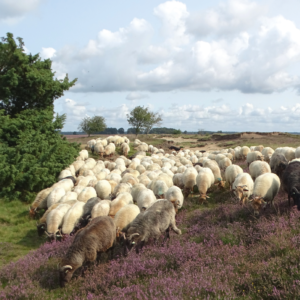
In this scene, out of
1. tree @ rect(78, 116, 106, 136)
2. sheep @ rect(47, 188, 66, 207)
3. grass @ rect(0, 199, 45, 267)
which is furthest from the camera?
tree @ rect(78, 116, 106, 136)

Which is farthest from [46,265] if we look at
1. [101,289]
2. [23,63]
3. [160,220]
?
[23,63]

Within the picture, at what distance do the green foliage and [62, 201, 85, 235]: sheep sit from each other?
564cm

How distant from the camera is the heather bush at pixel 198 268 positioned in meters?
5.60

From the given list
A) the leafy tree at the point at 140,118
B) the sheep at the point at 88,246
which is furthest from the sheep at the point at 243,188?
the leafy tree at the point at 140,118

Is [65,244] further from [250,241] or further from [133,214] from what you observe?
[250,241]

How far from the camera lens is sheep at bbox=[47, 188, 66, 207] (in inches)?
→ 521

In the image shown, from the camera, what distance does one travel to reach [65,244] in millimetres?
9477

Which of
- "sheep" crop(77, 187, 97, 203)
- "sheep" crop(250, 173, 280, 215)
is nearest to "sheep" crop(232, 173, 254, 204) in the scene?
"sheep" crop(250, 173, 280, 215)

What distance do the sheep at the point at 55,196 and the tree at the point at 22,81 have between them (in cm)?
951

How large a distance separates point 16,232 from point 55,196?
217 cm

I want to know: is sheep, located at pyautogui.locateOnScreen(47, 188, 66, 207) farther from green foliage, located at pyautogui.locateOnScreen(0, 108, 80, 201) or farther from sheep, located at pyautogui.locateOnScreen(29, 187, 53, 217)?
green foliage, located at pyautogui.locateOnScreen(0, 108, 80, 201)

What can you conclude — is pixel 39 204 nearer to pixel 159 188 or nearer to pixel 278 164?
pixel 159 188

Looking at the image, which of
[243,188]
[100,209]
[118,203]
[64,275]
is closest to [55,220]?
[100,209]

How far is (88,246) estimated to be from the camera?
25.5ft
